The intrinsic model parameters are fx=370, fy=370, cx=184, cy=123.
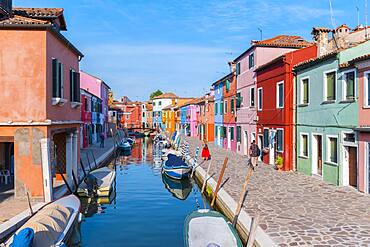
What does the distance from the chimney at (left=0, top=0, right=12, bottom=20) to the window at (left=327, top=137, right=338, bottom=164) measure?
14.9 m

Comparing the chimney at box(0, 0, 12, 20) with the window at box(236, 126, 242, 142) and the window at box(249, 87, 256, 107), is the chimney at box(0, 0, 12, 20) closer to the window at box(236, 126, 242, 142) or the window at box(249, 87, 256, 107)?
the window at box(249, 87, 256, 107)

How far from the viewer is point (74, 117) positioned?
19.0 meters

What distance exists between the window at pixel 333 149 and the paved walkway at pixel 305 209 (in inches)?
48.1

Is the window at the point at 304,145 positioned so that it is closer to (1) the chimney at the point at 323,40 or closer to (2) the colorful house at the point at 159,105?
(1) the chimney at the point at 323,40

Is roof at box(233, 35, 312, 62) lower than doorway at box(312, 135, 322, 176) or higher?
higher

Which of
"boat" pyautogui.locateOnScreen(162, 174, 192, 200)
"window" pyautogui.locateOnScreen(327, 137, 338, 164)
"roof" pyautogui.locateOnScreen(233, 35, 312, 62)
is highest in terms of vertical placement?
"roof" pyautogui.locateOnScreen(233, 35, 312, 62)

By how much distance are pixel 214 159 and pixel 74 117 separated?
41.1ft

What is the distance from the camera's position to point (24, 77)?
13711 millimetres

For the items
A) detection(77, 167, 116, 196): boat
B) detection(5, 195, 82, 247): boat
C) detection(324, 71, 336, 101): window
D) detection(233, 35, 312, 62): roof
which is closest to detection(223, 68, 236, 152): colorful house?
detection(233, 35, 312, 62): roof

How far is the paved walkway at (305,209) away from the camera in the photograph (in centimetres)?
965

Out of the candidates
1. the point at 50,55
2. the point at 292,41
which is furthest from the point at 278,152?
the point at 50,55

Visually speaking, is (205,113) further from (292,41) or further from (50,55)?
(50,55)

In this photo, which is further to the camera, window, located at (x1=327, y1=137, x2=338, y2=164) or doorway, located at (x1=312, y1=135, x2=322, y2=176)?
doorway, located at (x1=312, y1=135, x2=322, y2=176)

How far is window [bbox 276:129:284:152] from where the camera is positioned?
21.8m
